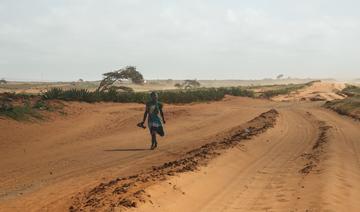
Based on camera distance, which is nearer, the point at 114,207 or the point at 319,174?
the point at 114,207

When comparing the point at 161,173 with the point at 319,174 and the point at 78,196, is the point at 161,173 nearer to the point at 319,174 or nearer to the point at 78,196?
the point at 78,196

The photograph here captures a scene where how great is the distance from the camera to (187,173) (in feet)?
36.8

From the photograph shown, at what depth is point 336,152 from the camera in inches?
635

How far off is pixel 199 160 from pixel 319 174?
112 inches

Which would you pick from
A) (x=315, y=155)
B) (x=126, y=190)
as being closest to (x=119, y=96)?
(x=315, y=155)

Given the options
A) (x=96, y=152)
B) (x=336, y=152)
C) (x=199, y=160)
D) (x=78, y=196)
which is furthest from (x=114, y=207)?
(x=336, y=152)

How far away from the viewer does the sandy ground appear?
9484mm

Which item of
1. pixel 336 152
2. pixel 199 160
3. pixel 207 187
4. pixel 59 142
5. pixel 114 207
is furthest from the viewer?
pixel 59 142

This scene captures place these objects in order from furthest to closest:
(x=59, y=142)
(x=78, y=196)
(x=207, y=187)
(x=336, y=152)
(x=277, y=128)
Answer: (x=277, y=128) < (x=59, y=142) < (x=336, y=152) < (x=207, y=187) < (x=78, y=196)

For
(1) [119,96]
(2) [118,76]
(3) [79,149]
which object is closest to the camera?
(3) [79,149]

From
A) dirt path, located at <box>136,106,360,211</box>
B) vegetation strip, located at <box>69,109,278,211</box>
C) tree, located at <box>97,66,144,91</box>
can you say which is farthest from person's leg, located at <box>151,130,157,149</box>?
tree, located at <box>97,66,144,91</box>

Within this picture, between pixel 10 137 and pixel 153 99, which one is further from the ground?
pixel 153 99

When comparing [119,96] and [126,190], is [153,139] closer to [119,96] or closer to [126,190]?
[126,190]

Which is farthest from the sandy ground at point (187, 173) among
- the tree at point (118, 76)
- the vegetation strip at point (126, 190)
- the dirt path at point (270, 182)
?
the tree at point (118, 76)
